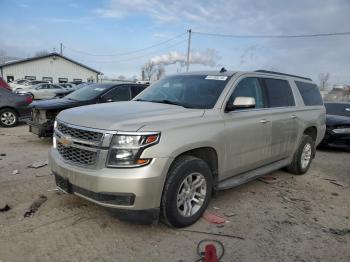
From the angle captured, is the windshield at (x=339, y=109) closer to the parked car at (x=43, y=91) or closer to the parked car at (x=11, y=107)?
the parked car at (x=11, y=107)

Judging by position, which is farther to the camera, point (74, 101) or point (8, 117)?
point (8, 117)

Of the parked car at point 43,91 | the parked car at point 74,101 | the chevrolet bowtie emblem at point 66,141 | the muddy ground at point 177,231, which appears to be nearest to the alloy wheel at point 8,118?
the parked car at point 74,101

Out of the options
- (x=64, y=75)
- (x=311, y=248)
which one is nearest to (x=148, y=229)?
(x=311, y=248)

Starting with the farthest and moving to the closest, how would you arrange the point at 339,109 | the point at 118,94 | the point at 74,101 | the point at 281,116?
the point at 339,109 → the point at 118,94 → the point at 74,101 → the point at 281,116

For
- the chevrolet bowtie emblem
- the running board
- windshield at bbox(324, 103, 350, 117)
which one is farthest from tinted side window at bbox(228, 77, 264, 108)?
windshield at bbox(324, 103, 350, 117)

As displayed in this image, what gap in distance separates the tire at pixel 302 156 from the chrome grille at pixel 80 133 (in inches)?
160

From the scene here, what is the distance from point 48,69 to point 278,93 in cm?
3990

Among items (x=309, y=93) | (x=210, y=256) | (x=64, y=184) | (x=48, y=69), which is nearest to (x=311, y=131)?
(x=309, y=93)

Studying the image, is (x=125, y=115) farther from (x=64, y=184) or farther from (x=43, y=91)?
(x=43, y=91)

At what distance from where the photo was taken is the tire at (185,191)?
3.35 meters

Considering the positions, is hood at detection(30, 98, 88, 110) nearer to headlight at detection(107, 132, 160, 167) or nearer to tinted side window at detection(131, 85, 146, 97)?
tinted side window at detection(131, 85, 146, 97)

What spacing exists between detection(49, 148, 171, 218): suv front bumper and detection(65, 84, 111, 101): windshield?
5.11 meters

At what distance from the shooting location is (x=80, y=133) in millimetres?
3365

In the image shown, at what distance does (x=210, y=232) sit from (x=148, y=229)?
0.72m
